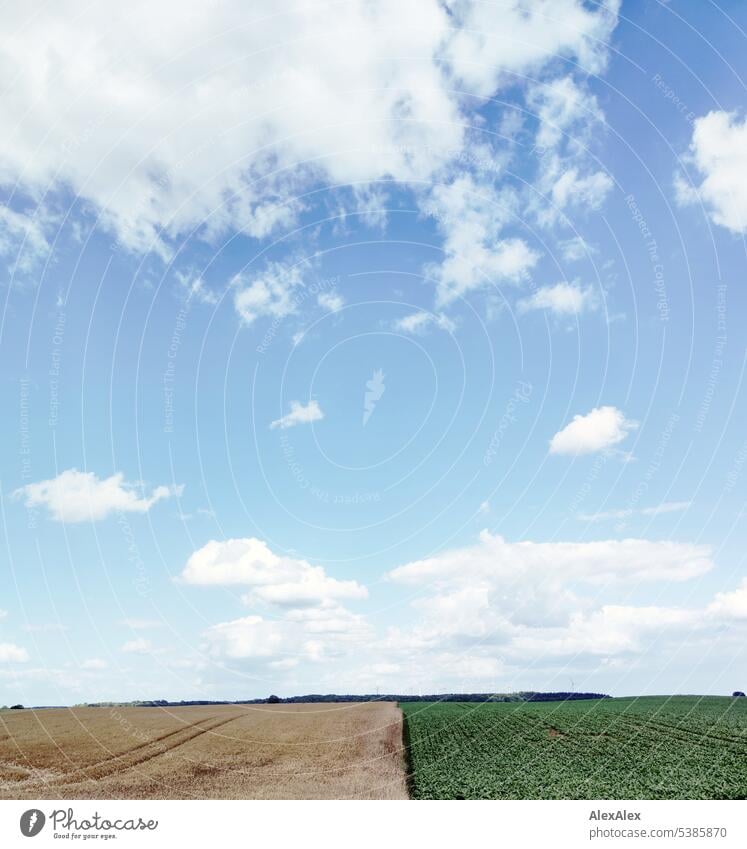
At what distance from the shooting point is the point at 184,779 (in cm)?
3409

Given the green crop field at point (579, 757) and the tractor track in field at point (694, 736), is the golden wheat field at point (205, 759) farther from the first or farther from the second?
the tractor track in field at point (694, 736)

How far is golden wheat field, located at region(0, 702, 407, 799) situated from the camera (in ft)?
102

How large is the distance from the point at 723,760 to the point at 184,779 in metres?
29.7

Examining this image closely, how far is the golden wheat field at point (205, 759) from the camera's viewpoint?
31.2 meters

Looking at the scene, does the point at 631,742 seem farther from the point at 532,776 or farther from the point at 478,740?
the point at 532,776
